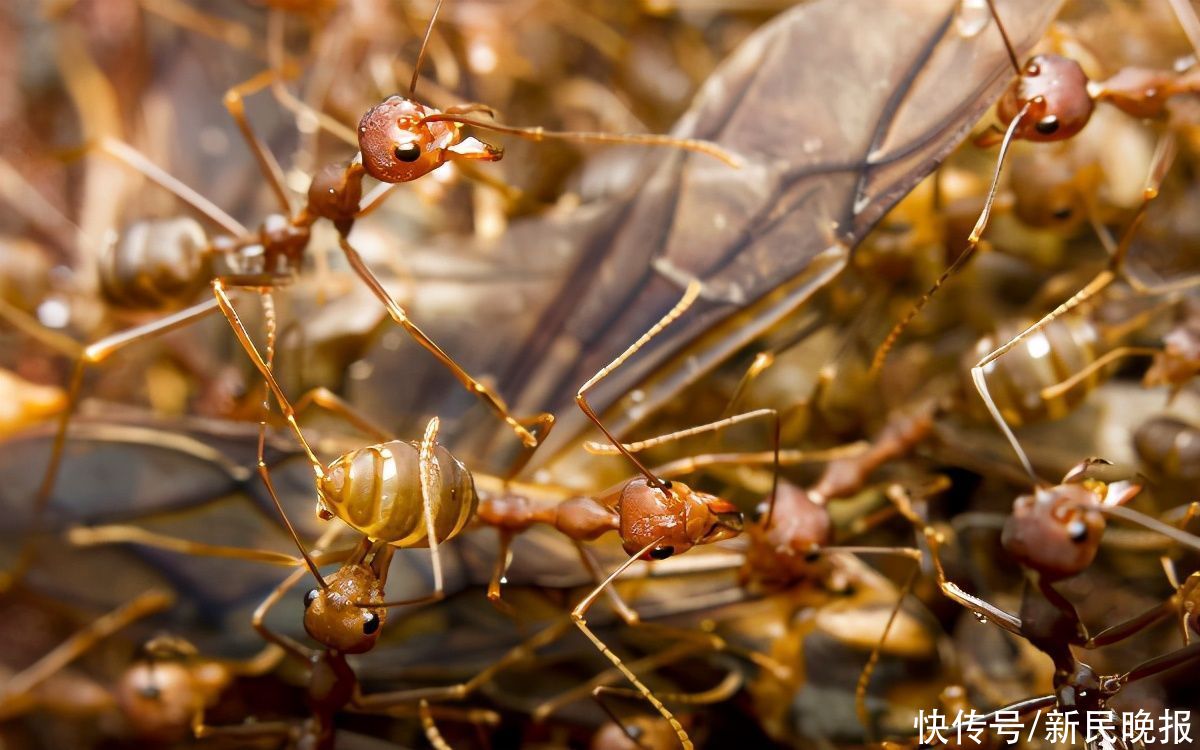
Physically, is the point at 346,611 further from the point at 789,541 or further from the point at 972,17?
the point at 972,17

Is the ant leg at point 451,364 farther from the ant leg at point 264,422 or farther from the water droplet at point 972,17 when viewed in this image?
the water droplet at point 972,17

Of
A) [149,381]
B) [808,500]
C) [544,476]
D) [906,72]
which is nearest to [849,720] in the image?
[808,500]

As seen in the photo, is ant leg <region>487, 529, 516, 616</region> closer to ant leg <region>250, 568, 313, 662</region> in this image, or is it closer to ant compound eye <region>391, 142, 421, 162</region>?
ant leg <region>250, 568, 313, 662</region>

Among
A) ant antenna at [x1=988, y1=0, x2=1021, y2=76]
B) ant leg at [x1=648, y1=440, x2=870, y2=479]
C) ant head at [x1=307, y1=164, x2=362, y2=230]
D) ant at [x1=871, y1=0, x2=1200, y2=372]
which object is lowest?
ant leg at [x1=648, y1=440, x2=870, y2=479]

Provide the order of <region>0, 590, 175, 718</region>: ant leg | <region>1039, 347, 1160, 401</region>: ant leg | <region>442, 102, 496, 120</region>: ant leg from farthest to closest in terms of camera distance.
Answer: <region>0, 590, 175, 718</region>: ant leg, <region>1039, 347, 1160, 401</region>: ant leg, <region>442, 102, 496, 120</region>: ant leg

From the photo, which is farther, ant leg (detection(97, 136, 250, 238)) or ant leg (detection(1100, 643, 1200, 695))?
ant leg (detection(97, 136, 250, 238))

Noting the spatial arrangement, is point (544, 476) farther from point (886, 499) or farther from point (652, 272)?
point (886, 499)

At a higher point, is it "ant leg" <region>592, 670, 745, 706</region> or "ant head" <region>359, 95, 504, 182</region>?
"ant head" <region>359, 95, 504, 182</region>

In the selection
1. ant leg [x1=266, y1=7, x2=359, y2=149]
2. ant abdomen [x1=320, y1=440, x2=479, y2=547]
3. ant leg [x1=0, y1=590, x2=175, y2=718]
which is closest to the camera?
ant abdomen [x1=320, y1=440, x2=479, y2=547]

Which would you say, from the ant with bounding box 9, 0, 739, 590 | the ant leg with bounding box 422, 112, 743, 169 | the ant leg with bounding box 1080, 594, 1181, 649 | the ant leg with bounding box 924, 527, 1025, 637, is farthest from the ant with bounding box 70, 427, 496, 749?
the ant leg with bounding box 1080, 594, 1181, 649
